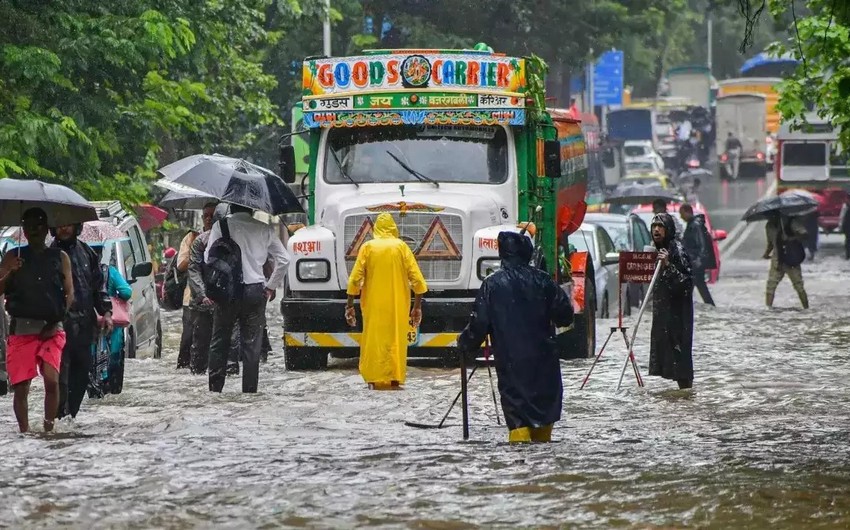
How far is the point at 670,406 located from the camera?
13.9 meters

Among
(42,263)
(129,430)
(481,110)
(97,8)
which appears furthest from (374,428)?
(97,8)

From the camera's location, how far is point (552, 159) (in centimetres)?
1719

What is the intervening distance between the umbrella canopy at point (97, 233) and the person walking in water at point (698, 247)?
1317cm

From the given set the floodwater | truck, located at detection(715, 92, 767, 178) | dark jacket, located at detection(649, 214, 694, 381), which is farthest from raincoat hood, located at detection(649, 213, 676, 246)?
truck, located at detection(715, 92, 767, 178)

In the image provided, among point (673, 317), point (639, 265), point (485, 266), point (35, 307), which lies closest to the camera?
point (35, 307)

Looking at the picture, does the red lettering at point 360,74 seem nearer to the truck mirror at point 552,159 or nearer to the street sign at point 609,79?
the truck mirror at point 552,159

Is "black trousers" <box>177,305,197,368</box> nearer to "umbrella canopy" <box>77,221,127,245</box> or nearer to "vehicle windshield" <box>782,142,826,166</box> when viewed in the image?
"umbrella canopy" <box>77,221,127,245</box>

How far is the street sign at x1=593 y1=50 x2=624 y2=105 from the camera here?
65062 millimetres

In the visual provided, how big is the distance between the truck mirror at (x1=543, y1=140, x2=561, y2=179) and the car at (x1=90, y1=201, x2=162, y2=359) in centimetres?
408

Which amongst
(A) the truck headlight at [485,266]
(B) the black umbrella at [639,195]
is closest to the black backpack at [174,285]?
(A) the truck headlight at [485,266]

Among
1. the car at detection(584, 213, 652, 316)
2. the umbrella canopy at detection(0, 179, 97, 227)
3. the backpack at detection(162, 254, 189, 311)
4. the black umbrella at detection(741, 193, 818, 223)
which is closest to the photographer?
the umbrella canopy at detection(0, 179, 97, 227)

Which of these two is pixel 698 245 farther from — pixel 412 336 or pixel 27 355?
pixel 27 355

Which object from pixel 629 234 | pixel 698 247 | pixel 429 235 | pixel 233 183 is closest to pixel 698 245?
pixel 698 247

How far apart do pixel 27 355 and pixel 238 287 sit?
306 cm
